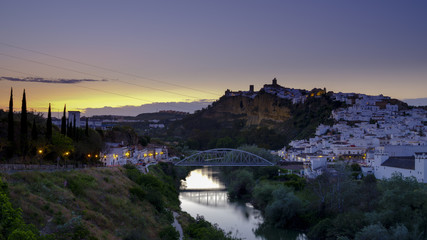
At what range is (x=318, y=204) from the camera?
3012 centimetres

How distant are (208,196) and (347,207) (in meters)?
14.5

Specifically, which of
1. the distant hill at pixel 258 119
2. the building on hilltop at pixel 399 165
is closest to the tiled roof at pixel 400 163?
the building on hilltop at pixel 399 165

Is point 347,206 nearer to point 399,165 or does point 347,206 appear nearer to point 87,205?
point 399,165

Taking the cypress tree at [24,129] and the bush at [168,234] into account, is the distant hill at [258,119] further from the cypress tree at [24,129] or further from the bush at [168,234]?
the bush at [168,234]

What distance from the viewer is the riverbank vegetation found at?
74.7 feet

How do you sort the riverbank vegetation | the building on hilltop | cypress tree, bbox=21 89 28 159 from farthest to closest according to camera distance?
the building on hilltop < cypress tree, bbox=21 89 28 159 < the riverbank vegetation

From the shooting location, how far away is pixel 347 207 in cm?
2855

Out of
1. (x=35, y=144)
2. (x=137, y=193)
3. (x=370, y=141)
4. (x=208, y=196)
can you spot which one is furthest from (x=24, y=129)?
(x=370, y=141)

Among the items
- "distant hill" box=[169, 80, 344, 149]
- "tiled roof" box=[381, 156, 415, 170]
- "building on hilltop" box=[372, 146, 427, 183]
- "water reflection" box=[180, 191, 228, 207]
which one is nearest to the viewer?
"building on hilltop" box=[372, 146, 427, 183]

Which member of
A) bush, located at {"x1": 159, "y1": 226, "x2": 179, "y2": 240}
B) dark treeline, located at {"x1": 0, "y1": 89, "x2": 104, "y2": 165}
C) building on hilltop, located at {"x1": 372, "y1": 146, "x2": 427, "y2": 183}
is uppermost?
dark treeline, located at {"x1": 0, "y1": 89, "x2": 104, "y2": 165}

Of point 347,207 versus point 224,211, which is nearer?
point 347,207

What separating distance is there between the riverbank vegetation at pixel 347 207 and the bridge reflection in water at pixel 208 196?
10.4 ft

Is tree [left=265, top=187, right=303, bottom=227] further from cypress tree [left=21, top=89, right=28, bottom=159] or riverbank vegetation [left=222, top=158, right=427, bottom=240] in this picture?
cypress tree [left=21, top=89, right=28, bottom=159]

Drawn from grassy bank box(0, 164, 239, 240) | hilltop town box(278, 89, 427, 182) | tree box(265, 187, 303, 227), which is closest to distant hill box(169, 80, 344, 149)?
hilltop town box(278, 89, 427, 182)
